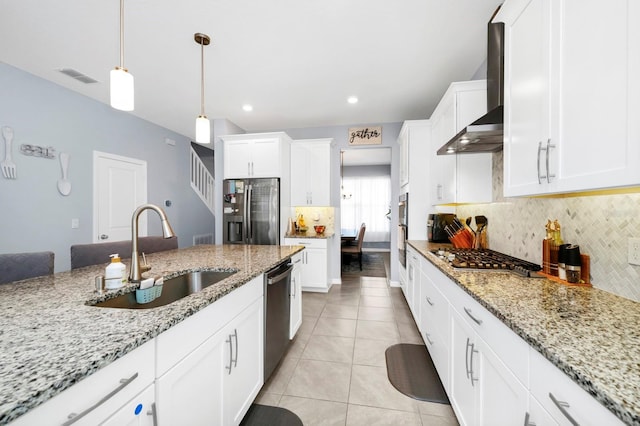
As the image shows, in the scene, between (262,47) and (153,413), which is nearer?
(153,413)

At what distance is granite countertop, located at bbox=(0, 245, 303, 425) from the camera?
1.83 feet

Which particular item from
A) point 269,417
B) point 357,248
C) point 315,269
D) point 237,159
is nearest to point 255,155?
point 237,159

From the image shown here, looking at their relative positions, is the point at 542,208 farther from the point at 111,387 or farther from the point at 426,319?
the point at 111,387

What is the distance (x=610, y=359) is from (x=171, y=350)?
131 cm

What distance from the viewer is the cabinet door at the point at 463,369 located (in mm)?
1285

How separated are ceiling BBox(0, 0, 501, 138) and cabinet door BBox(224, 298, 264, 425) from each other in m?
2.28

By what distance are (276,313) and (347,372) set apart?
2.54ft

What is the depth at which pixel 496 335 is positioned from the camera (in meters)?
1.06

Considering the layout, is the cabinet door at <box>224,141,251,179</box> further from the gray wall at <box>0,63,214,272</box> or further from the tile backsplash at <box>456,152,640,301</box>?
the tile backsplash at <box>456,152,640,301</box>

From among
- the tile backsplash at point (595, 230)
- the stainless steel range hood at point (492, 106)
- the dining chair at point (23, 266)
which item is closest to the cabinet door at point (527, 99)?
the stainless steel range hood at point (492, 106)

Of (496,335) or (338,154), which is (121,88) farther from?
(338,154)

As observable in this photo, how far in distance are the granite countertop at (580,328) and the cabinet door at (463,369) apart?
25 centimetres

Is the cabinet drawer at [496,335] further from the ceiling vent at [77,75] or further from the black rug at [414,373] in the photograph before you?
the ceiling vent at [77,75]

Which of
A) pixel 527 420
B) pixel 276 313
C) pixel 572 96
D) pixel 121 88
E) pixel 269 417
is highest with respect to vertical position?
pixel 121 88
